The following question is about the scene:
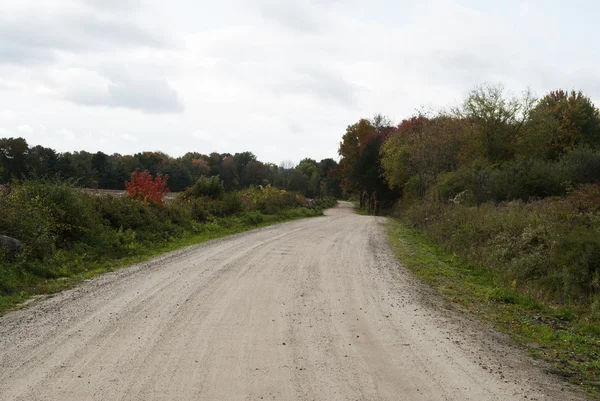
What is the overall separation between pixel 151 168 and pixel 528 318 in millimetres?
79070

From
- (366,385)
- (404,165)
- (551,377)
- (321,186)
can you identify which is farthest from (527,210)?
(321,186)

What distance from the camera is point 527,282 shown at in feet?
36.7

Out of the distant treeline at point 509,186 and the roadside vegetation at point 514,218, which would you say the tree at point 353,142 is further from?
the roadside vegetation at point 514,218

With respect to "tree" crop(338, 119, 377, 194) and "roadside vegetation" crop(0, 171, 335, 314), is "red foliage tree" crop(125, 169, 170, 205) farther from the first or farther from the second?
"tree" crop(338, 119, 377, 194)

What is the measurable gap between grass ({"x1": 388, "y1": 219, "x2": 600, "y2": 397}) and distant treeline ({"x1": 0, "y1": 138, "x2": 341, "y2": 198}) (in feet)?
44.4

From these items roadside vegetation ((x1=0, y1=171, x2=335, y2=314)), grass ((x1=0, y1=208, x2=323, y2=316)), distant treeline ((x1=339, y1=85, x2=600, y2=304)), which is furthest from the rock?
distant treeline ((x1=339, y1=85, x2=600, y2=304))

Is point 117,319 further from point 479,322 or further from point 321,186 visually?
point 321,186

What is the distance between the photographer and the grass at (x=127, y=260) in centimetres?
873

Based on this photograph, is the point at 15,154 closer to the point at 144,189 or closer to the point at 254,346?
the point at 144,189

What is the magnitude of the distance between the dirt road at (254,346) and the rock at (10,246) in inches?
85.0

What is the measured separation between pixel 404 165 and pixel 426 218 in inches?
588

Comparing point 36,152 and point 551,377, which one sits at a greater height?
point 36,152

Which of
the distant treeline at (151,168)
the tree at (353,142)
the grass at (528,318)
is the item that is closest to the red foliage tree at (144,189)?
the distant treeline at (151,168)

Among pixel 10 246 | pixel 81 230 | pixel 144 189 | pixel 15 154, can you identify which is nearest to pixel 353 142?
pixel 15 154
